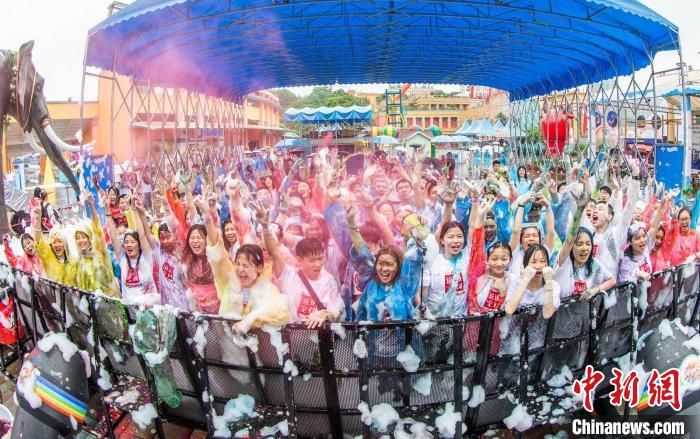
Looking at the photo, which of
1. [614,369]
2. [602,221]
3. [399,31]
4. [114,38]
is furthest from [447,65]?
[614,369]

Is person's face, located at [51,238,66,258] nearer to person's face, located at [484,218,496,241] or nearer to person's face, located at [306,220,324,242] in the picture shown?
person's face, located at [306,220,324,242]

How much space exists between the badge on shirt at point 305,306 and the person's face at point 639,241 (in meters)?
2.57

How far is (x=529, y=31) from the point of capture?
11.7m

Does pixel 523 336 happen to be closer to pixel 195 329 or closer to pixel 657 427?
pixel 657 427

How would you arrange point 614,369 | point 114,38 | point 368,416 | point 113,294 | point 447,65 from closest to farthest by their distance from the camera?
point 368,416 < point 614,369 < point 113,294 < point 114,38 < point 447,65

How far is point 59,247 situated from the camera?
4254 millimetres

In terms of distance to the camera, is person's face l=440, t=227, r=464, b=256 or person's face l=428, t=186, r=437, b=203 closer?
person's face l=440, t=227, r=464, b=256

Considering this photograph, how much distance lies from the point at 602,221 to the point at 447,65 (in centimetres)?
1407

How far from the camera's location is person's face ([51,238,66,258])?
4238 millimetres

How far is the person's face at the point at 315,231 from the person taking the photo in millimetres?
4059

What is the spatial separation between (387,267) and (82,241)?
250 cm

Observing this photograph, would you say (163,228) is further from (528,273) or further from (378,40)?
(378,40)

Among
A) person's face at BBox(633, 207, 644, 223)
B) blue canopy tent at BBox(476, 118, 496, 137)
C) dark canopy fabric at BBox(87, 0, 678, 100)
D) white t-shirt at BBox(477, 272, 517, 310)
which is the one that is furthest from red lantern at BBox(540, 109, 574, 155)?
white t-shirt at BBox(477, 272, 517, 310)

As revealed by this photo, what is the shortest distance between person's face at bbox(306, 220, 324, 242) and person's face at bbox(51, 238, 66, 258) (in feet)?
6.61
